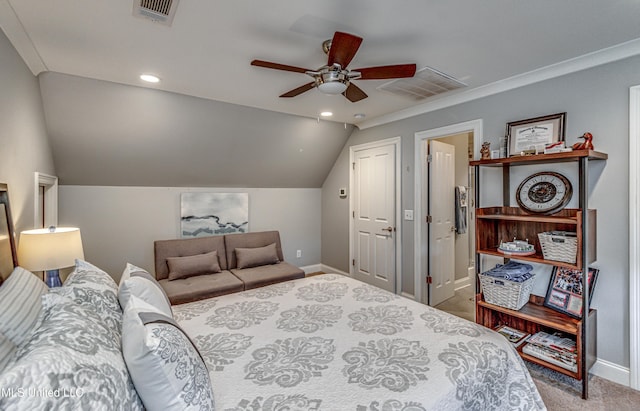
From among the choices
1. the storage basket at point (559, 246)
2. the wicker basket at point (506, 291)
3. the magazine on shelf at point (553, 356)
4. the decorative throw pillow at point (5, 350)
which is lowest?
the magazine on shelf at point (553, 356)

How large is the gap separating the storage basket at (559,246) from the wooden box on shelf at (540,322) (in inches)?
18.0

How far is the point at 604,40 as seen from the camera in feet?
6.81

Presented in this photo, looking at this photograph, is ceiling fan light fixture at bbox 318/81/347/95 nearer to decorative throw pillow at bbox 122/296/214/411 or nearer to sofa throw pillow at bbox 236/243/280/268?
decorative throw pillow at bbox 122/296/214/411

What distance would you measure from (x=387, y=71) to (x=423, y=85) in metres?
1.11

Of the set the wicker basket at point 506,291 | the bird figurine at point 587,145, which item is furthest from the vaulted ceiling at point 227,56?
the wicker basket at point 506,291

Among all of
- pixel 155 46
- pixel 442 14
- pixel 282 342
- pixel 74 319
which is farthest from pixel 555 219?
pixel 155 46

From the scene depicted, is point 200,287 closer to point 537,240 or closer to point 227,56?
point 227,56

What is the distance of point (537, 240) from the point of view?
2619mm

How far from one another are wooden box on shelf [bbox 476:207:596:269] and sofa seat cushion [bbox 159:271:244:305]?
2.51m

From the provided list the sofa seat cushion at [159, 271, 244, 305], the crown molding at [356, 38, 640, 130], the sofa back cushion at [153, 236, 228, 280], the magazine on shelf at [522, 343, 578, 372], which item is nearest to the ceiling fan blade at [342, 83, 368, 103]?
the crown molding at [356, 38, 640, 130]

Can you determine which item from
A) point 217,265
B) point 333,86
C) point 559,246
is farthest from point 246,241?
point 559,246

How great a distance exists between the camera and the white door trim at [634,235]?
2143 millimetres

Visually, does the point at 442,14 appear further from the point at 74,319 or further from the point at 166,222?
the point at 166,222

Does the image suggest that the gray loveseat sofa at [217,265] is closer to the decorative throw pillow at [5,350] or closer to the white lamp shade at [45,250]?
the white lamp shade at [45,250]
